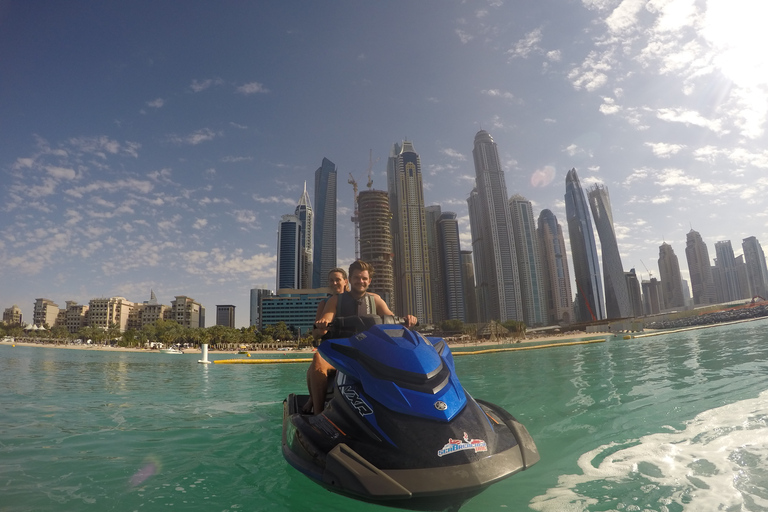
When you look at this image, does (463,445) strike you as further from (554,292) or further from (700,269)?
(700,269)

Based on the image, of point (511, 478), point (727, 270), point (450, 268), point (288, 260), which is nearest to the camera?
point (511, 478)

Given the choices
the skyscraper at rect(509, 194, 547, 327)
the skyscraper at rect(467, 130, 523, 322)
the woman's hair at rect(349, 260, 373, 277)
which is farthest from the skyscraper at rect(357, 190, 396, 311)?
the woman's hair at rect(349, 260, 373, 277)

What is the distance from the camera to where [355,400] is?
2.24m

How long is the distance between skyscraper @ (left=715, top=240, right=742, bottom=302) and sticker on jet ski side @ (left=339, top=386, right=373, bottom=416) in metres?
247

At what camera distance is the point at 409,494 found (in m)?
1.67

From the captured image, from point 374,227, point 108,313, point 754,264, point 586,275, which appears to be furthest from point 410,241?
Result: point 754,264

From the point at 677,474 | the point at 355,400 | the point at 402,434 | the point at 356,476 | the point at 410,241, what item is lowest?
the point at 677,474

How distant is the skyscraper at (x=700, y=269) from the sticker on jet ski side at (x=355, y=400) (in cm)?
23822

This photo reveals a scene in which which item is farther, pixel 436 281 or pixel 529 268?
pixel 436 281

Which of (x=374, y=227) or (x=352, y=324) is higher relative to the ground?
(x=374, y=227)

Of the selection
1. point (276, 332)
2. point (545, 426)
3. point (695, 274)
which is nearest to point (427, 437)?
point (545, 426)

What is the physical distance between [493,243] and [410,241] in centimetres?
3800

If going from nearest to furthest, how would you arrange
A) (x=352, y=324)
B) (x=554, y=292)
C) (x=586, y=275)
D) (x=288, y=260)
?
1. (x=352, y=324)
2. (x=554, y=292)
3. (x=586, y=275)
4. (x=288, y=260)

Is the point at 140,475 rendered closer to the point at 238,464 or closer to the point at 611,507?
the point at 238,464
